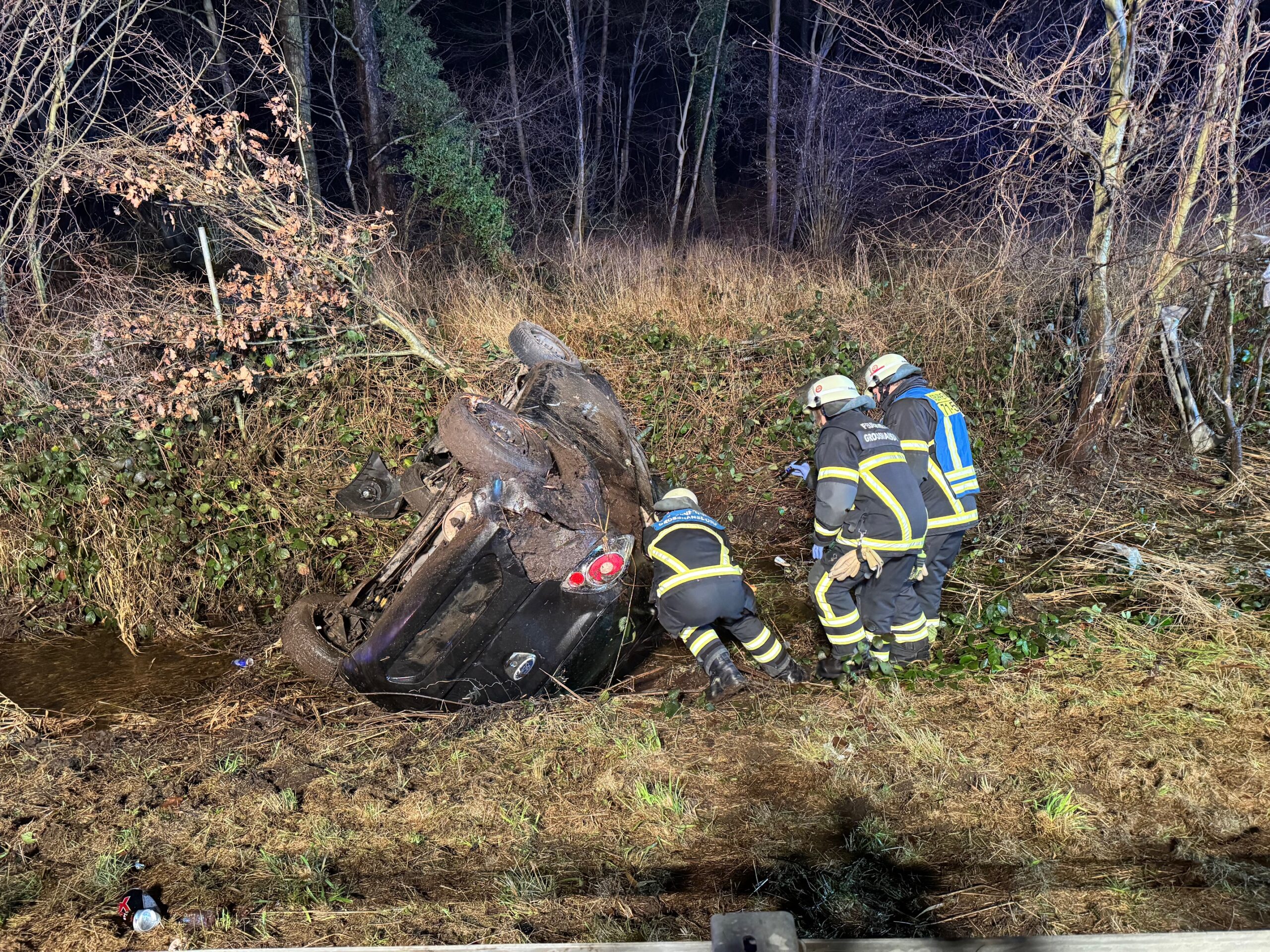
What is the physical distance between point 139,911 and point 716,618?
2732mm

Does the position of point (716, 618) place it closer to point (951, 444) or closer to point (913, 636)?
point (913, 636)

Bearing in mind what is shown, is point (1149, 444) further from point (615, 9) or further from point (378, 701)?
point (615, 9)

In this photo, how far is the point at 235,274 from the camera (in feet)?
22.2

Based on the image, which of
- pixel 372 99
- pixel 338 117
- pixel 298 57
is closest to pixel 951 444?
pixel 298 57

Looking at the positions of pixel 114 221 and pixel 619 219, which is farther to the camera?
pixel 619 219

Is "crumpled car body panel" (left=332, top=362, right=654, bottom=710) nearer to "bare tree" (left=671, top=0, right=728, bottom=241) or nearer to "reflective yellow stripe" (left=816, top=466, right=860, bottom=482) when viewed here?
"reflective yellow stripe" (left=816, top=466, right=860, bottom=482)

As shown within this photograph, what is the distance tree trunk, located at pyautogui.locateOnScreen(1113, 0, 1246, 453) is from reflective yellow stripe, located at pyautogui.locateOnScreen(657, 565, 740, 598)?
13.7 ft

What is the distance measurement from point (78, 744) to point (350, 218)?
437 cm

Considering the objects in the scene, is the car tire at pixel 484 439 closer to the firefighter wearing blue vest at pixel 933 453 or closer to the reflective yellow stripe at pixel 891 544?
the reflective yellow stripe at pixel 891 544

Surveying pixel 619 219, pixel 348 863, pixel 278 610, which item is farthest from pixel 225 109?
pixel 619 219

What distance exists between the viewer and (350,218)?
667cm

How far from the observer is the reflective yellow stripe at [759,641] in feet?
14.3

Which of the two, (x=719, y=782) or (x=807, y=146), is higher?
(x=807, y=146)

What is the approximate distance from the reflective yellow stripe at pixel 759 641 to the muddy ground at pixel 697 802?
269 mm
